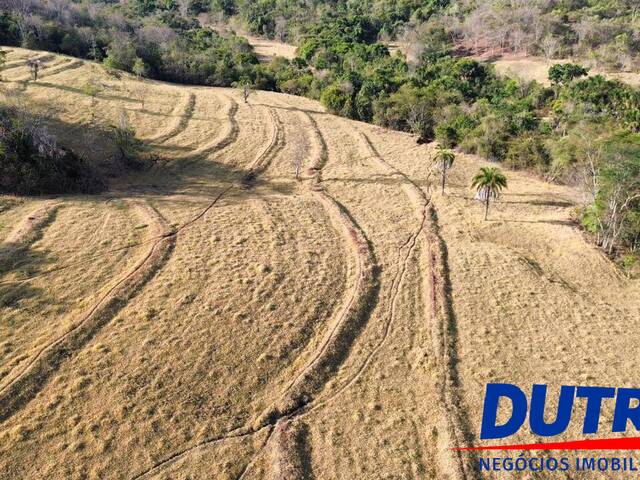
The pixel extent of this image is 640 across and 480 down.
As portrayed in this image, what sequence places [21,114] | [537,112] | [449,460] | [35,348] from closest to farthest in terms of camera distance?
[449,460], [35,348], [21,114], [537,112]

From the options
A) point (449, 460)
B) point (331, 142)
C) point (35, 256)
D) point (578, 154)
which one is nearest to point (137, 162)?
point (35, 256)

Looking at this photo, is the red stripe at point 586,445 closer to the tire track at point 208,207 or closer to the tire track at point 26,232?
the tire track at point 208,207

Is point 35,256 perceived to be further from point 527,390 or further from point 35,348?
point 527,390

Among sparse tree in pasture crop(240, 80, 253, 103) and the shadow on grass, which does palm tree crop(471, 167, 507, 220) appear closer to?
the shadow on grass

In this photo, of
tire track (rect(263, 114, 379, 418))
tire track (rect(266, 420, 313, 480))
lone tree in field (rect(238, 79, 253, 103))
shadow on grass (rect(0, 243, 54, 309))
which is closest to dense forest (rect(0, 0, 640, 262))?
lone tree in field (rect(238, 79, 253, 103))

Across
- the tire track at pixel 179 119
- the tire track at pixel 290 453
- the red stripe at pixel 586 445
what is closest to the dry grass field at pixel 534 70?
the tire track at pixel 179 119
